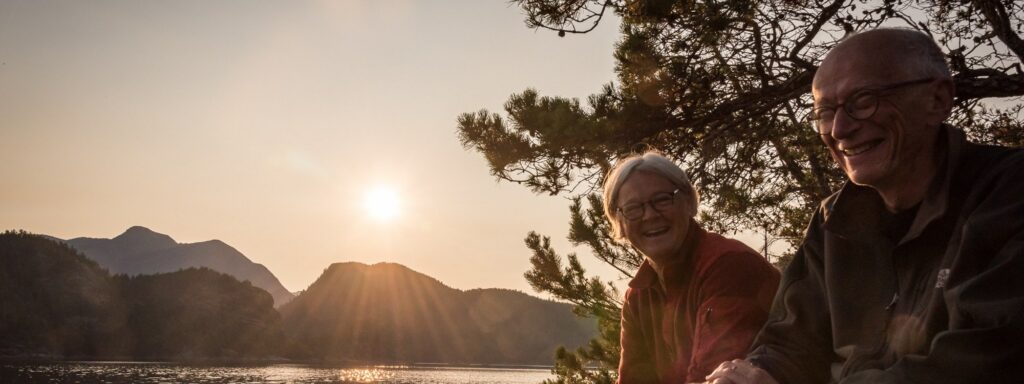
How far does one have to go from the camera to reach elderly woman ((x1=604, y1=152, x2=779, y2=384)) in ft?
7.44

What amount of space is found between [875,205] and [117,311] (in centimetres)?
16890

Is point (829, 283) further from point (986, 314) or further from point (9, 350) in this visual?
point (9, 350)

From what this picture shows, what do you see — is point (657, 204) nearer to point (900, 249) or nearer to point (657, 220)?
point (657, 220)

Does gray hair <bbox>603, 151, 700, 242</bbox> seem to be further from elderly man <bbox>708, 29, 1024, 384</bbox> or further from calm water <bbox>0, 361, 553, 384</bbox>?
calm water <bbox>0, 361, 553, 384</bbox>

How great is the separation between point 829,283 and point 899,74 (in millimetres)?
524

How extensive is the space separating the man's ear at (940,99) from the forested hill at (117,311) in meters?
149

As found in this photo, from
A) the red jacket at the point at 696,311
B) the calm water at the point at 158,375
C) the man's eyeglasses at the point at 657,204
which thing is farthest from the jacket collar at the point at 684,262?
the calm water at the point at 158,375

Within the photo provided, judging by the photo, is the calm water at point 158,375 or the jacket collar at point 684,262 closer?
the jacket collar at point 684,262

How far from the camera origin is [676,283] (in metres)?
2.75

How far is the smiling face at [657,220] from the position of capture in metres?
2.73

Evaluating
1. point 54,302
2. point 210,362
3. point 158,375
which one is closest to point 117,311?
point 54,302

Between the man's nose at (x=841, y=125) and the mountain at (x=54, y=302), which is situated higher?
the mountain at (x=54, y=302)

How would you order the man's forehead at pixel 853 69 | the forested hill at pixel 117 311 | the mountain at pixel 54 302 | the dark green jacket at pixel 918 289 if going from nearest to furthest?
the dark green jacket at pixel 918 289 → the man's forehead at pixel 853 69 → the mountain at pixel 54 302 → the forested hill at pixel 117 311

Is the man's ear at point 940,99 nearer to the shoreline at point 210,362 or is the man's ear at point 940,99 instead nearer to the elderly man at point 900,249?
the elderly man at point 900,249
